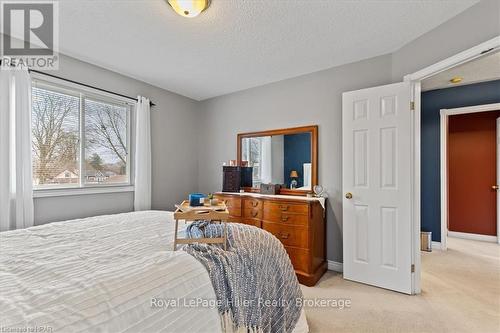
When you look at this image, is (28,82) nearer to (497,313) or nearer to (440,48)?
(440,48)

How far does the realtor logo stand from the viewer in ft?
6.21

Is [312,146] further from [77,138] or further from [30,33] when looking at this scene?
[30,33]

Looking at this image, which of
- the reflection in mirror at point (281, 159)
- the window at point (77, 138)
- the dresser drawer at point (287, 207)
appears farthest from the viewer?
the reflection in mirror at point (281, 159)

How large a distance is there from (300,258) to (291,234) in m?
0.27

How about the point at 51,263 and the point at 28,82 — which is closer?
the point at 51,263

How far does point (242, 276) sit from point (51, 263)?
0.94 metres

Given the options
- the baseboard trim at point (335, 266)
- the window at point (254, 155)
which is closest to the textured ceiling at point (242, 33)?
the window at point (254, 155)

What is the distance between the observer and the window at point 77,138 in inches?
98.1

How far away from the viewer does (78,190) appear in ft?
8.82

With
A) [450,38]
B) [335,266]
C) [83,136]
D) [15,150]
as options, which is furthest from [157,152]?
[450,38]

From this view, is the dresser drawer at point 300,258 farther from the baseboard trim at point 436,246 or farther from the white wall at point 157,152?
the baseboard trim at point 436,246

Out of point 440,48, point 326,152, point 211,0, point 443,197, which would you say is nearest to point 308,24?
point 211,0

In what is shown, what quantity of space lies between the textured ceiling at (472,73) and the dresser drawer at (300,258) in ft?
8.38

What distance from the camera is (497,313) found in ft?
6.61
